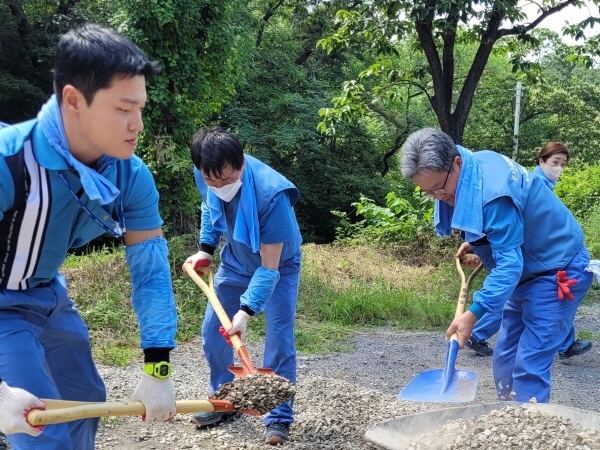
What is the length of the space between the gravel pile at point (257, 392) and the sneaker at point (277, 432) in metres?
0.62

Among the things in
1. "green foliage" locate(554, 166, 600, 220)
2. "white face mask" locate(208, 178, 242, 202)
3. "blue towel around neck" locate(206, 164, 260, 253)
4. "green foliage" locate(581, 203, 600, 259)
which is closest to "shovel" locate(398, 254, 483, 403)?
"blue towel around neck" locate(206, 164, 260, 253)

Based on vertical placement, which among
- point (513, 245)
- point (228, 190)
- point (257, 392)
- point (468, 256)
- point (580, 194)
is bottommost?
point (257, 392)

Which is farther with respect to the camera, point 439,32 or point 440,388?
point 439,32

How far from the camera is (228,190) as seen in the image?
386 cm

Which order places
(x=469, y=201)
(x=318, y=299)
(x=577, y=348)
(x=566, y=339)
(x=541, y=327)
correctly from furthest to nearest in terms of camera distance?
(x=318, y=299) < (x=577, y=348) < (x=566, y=339) < (x=541, y=327) < (x=469, y=201)

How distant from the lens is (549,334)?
349 cm

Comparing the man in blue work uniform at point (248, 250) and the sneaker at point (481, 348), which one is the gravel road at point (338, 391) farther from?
the man in blue work uniform at point (248, 250)

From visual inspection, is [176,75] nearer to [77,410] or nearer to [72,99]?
[72,99]

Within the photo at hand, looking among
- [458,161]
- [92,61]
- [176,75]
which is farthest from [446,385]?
[176,75]

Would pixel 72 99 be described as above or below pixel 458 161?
above

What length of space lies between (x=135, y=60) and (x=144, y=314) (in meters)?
0.91

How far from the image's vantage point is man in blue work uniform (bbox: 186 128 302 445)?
371cm

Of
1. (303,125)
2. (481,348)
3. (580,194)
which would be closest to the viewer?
(481,348)

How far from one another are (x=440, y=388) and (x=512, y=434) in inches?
24.0
